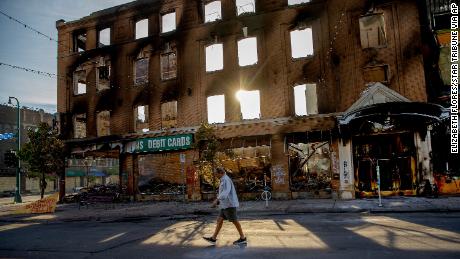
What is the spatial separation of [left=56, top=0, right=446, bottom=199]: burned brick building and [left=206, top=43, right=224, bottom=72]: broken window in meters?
0.07

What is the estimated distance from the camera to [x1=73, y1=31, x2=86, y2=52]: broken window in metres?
27.5

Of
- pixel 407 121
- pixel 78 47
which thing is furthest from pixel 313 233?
pixel 78 47

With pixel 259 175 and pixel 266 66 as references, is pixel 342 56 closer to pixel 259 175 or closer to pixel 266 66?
pixel 266 66

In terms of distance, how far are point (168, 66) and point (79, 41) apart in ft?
30.0

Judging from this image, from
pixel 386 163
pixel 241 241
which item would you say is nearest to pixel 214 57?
pixel 386 163

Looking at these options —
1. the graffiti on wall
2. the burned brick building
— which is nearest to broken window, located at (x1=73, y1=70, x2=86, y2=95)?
the burned brick building

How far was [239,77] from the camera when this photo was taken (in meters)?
21.6

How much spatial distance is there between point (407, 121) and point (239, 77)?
966 cm

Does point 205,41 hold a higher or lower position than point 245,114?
higher

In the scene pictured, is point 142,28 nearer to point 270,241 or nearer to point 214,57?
point 214,57

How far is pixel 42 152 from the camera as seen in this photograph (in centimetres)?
2238

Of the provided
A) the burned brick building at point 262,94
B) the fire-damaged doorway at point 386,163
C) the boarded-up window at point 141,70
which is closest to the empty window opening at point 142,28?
the burned brick building at point 262,94

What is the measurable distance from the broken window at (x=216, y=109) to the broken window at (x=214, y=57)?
1920 millimetres

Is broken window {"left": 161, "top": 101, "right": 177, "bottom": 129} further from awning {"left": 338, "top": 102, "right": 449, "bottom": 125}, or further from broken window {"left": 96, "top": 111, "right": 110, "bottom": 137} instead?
awning {"left": 338, "top": 102, "right": 449, "bottom": 125}
